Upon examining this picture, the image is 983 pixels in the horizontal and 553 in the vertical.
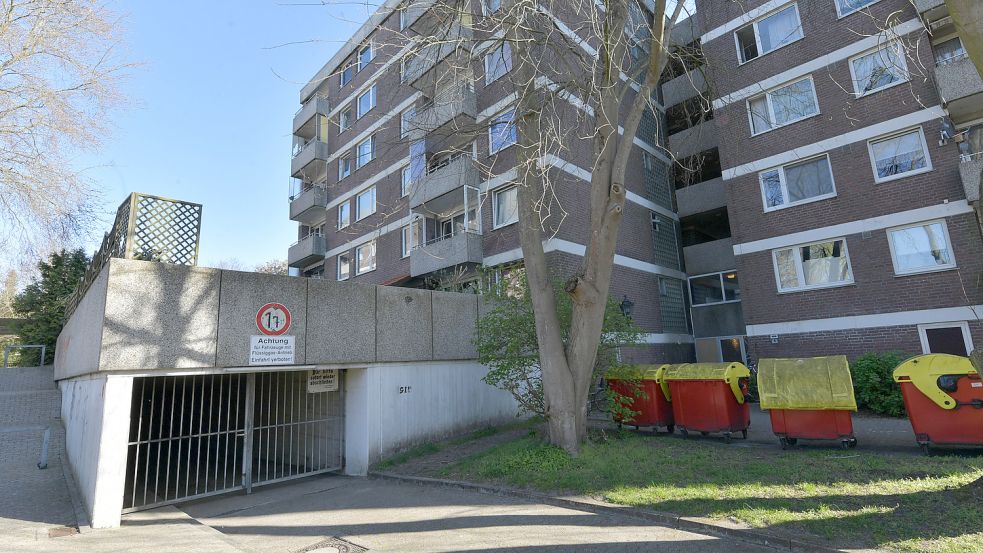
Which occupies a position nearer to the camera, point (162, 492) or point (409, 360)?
point (162, 492)

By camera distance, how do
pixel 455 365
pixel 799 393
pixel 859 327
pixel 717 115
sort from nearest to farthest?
pixel 799 393, pixel 455 365, pixel 859 327, pixel 717 115

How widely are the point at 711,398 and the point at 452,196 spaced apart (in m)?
12.2

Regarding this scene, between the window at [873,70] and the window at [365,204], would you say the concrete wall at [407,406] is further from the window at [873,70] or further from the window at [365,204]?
the window at [365,204]

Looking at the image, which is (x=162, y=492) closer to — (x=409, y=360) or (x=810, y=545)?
(x=409, y=360)

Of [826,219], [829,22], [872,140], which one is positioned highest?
[829,22]

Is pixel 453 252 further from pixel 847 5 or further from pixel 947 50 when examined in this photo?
pixel 947 50

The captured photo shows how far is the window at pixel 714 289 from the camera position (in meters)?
18.6

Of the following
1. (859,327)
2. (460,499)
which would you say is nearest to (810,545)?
(460,499)

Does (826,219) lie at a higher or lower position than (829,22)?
lower

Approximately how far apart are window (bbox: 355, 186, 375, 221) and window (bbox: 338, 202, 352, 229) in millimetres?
621

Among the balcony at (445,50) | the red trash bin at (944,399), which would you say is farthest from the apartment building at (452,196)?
the red trash bin at (944,399)

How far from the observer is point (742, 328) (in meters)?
18.0

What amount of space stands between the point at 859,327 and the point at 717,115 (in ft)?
27.4

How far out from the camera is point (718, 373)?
8.87 m
